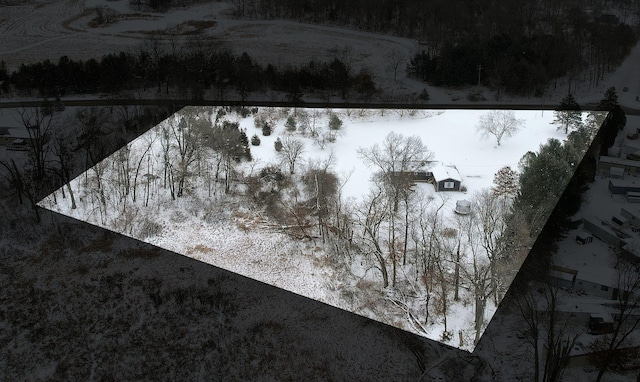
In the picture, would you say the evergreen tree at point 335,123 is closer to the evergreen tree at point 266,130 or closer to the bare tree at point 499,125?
the evergreen tree at point 266,130

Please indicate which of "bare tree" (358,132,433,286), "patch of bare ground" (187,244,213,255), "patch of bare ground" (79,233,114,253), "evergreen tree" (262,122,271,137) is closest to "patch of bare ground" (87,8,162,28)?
"evergreen tree" (262,122,271,137)

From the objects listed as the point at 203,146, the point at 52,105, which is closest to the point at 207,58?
the point at 52,105

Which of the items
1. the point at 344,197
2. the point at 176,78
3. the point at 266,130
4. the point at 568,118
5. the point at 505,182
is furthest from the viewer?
the point at 176,78

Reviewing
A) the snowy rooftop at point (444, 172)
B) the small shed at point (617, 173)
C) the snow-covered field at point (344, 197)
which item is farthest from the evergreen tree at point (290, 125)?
the small shed at point (617, 173)

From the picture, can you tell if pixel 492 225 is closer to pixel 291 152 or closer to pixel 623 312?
pixel 623 312

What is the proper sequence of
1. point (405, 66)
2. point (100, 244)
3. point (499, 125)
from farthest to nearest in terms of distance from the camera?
point (405, 66), point (499, 125), point (100, 244)

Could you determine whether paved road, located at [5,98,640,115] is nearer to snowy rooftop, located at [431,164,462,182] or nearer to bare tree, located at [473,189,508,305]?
snowy rooftop, located at [431,164,462,182]

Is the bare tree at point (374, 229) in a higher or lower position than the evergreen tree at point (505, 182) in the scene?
lower

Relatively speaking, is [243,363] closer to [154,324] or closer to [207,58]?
[154,324]

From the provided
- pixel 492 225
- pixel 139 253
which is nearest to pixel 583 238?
pixel 492 225
